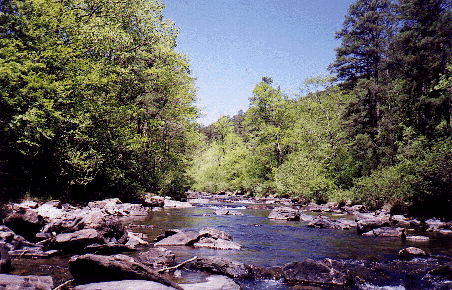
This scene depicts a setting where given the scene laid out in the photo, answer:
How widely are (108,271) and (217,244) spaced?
17.1ft

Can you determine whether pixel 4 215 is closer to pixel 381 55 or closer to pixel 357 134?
pixel 357 134

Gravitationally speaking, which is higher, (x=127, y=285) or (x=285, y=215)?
(x=127, y=285)

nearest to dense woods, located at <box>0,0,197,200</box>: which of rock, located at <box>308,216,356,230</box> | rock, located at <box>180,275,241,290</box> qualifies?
rock, located at <box>180,275,241,290</box>

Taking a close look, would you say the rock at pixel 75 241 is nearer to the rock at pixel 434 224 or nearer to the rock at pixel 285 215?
the rock at pixel 285 215

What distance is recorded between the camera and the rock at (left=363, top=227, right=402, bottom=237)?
13080 millimetres

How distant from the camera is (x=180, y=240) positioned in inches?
397

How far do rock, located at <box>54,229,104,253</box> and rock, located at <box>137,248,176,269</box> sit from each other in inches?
59.5

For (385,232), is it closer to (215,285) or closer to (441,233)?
(441,233)

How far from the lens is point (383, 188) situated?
2200cm

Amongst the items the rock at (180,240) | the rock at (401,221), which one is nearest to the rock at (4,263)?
the rock at (180,240)

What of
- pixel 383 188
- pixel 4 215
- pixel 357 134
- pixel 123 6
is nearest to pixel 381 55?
pixel 357 134

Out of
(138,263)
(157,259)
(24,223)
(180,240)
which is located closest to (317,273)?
(157,259)

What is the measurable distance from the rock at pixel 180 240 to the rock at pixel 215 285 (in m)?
3.75

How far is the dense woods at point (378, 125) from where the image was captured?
2030 cm
